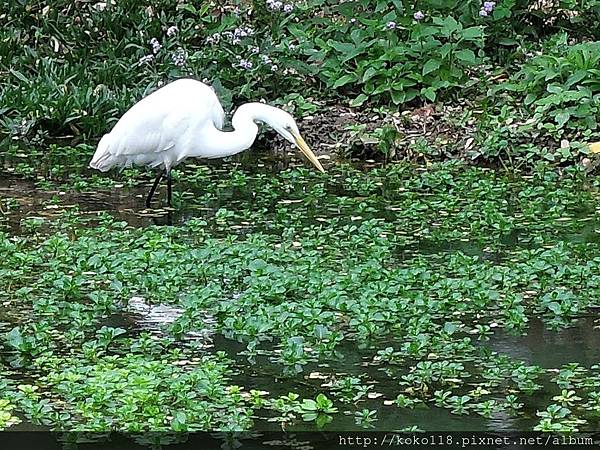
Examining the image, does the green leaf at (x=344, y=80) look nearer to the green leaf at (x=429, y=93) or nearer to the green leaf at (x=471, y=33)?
the green leaf at (x=429, y=93)

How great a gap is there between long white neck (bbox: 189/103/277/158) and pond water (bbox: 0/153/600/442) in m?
0.34

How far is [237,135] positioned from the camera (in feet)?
28.4

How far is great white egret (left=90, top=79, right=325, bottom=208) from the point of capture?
8492 mm

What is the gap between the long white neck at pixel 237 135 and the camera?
8.63 m

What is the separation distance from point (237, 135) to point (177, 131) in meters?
0.45

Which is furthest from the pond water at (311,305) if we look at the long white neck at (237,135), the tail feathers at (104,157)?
the long white neck at (237,135)

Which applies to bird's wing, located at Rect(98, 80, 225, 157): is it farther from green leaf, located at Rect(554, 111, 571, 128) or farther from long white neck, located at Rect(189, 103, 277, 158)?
green leaf, located at Rect(554, 111, 571, 128)

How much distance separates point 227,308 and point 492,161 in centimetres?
449

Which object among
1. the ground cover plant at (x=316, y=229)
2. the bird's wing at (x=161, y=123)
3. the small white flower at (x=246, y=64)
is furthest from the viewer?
the small white flower at (x=246, y=64)

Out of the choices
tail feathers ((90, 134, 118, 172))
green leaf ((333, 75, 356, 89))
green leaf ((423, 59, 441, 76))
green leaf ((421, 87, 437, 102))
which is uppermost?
green leaf ((423, 59, 441, 76))

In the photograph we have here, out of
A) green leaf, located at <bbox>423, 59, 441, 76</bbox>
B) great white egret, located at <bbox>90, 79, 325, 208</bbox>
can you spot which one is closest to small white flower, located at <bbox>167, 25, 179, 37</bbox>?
green leaf, located at <bbox>423, 59, 441, 76</bbox>

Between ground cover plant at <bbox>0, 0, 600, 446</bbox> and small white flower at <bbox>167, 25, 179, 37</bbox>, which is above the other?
small white flower at <bbox>167, 25, 179, 37</bbox>

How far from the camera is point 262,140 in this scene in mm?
10719

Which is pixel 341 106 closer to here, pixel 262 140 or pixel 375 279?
pixel 262 140
